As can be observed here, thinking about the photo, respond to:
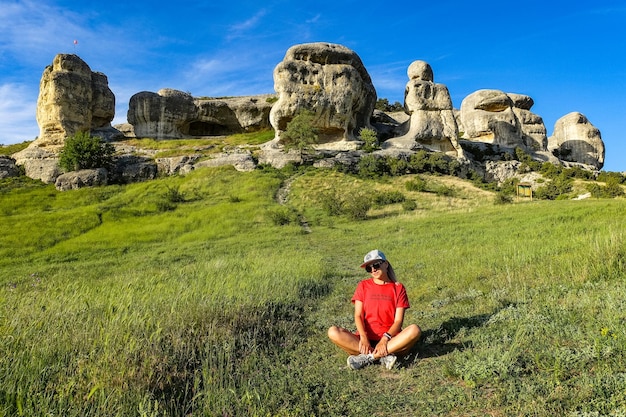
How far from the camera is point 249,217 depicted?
30.5 metres

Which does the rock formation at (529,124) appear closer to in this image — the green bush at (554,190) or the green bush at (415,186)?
the green bush at (554,190)

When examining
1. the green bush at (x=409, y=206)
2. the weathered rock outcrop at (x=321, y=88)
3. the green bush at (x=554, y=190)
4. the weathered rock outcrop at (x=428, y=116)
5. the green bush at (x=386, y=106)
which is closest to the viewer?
the green bush at (x=409, y=206)

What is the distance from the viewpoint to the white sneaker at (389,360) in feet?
18.5

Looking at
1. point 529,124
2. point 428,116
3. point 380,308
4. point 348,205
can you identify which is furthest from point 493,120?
point 380,308

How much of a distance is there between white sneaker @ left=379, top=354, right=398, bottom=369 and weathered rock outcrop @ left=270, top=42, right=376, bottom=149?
48.9 metres

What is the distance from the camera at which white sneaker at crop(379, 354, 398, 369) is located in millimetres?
5641

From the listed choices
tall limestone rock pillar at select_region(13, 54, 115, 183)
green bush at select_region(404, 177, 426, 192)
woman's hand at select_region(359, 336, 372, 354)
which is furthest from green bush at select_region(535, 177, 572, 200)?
tall limestone rock pillar at select_region(13, 54, 115, 183)

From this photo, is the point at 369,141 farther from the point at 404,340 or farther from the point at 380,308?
the point at 404,340

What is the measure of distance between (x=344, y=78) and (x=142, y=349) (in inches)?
2109

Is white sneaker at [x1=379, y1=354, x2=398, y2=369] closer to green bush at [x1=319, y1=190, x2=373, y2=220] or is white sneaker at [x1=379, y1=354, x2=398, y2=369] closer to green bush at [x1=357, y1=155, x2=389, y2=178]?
green bush at [x1=319, y1=190, x2=373, y2=220]

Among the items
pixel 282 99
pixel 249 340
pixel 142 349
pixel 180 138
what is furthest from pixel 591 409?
pixel 180 138

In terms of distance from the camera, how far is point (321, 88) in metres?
53.8

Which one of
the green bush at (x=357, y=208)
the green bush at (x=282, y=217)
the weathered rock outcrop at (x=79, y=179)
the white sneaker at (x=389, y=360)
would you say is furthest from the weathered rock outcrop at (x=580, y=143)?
the white sneaker at (x=389, y=360)

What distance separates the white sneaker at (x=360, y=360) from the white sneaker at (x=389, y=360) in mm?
157
